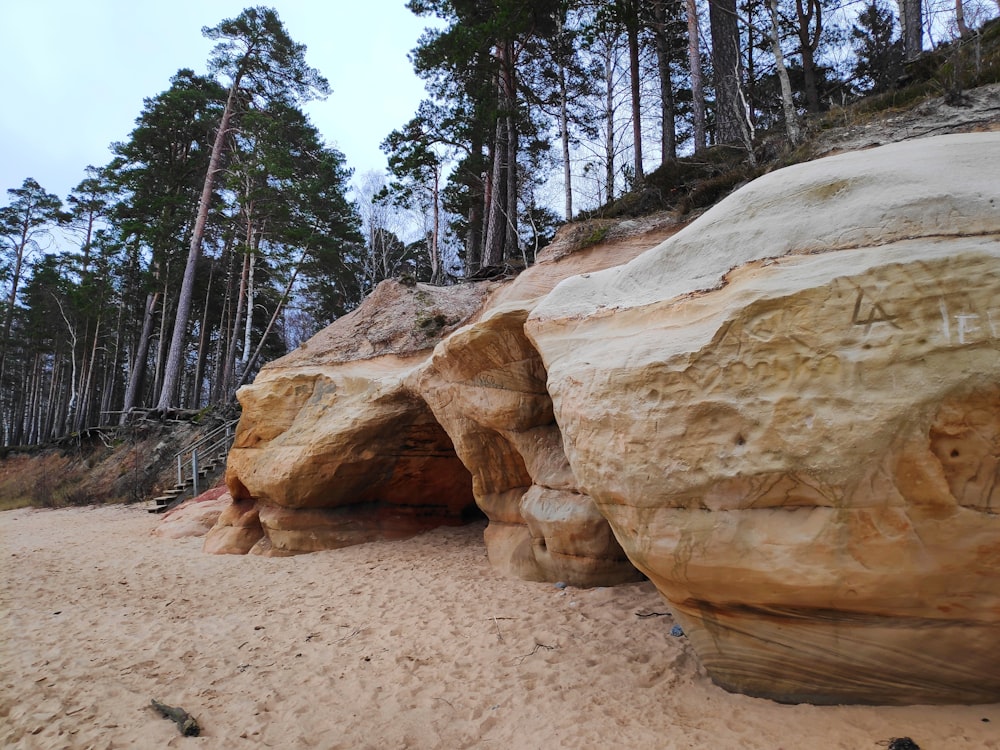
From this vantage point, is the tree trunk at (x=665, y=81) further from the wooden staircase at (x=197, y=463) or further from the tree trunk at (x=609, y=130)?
the wooden staircase at (x=197, y=463)

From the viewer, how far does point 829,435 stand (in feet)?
8.18

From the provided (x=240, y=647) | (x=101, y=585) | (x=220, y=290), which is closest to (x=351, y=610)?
(x=240, y=647)

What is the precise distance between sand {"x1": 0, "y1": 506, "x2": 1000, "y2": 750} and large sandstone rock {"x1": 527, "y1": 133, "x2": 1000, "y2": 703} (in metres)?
0.40

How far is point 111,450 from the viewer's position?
19328mm

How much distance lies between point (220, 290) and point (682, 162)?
2226 centimetres

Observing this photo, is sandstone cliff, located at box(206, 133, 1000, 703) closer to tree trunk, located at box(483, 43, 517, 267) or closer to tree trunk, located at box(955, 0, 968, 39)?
tree trunk, located at box(483, 43, 517, 267)

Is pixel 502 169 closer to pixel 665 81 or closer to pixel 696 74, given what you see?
pixel 665 81

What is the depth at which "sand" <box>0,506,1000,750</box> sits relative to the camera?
10.0 feet

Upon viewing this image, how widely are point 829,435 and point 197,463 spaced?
15.8m

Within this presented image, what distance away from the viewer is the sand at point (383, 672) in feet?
10.0

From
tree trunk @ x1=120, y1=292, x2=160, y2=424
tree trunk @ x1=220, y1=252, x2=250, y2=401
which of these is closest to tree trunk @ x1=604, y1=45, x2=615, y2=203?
tree trunk @ x1=220, y1=252, x2=250, y2=401

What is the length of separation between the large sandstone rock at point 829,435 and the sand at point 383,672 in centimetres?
40

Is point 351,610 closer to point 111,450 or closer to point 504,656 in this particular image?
point 504,656

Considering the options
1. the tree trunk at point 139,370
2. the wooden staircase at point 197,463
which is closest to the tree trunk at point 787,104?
the wooden staircase at point 197,463
